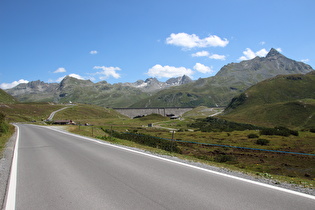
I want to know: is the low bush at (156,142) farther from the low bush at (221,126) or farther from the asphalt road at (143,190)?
the low bush at (221,126)

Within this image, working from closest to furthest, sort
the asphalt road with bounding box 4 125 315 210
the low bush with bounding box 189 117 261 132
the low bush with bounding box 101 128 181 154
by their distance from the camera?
the asphalt road with bounding box 4 125 315 210
the low bush with bounding box 101 128 181 154
the low bush with bounding box 189 117 261 132

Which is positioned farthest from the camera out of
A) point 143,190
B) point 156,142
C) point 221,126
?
point 221,126

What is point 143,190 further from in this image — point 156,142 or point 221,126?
point 221,126

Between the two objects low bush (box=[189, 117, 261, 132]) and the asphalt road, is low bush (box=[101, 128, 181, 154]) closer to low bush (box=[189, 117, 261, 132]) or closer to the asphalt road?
the asphalt road

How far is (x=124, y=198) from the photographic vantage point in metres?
6.79

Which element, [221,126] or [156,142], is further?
[221,126]

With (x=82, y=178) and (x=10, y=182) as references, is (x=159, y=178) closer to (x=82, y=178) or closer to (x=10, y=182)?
(x=82, y=178)

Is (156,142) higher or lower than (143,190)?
lower

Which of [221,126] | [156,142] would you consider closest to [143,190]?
[156,142]

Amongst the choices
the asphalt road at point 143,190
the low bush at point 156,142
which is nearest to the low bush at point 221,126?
the low bush at point 156,142

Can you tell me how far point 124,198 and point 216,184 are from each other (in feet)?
10.9

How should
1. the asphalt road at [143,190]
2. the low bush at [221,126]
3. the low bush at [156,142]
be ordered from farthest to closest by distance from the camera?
the low bush at [221,126] → the low bush at [156,142] → the asphalt road at [143,190]

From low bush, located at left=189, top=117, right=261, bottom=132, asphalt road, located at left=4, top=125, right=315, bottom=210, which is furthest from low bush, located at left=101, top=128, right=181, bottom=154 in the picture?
low bush, located at left=189, top=117, right=261, bottom=132

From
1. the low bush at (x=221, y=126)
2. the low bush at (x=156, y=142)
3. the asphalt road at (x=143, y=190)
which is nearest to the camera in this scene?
the asphalt road at (x=143, y=190)
